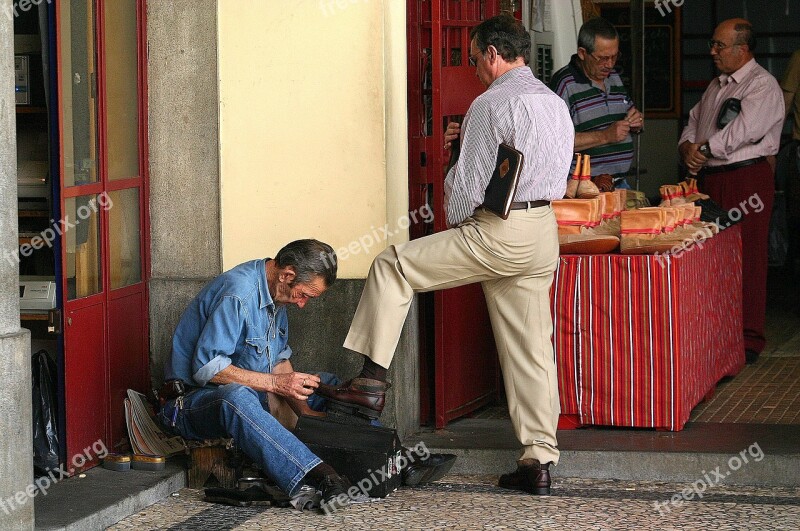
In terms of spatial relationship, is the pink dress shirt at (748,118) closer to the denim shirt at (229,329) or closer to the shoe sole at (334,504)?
the denim shirt at (229,329)

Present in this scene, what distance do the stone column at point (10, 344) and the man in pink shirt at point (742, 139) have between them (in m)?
4.19

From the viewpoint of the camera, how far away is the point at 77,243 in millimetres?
5223

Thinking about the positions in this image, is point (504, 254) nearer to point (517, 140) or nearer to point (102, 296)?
point (517, 140)

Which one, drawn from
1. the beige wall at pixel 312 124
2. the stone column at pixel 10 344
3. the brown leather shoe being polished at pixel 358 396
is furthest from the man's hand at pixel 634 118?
the stone column at pixel 10 344

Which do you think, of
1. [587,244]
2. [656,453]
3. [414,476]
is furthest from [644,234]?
[414,476]

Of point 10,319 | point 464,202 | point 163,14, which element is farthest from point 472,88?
point 10,319

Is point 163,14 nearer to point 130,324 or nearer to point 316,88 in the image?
point 316,88

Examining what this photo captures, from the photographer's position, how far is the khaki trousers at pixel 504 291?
496cm

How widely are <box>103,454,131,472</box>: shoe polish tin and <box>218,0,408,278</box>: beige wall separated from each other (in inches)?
39.4

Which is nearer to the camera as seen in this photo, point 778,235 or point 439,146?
point 439,146

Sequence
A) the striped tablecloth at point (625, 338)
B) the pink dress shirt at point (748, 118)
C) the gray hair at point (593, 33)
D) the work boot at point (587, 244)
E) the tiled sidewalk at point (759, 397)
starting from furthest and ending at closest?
1. the pink dress shirt at point (748, 118)
2. the gray hair at point (593, 33)
3. the tiled sidewalk at point (759, 397)
4. the work boot at point (587, 244)
5. the striped tablecloth at point (625, 338)

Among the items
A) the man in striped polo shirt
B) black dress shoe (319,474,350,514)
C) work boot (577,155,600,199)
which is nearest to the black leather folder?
work boot (577,155,600,199)

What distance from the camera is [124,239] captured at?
560cm

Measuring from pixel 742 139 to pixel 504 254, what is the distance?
267cm
